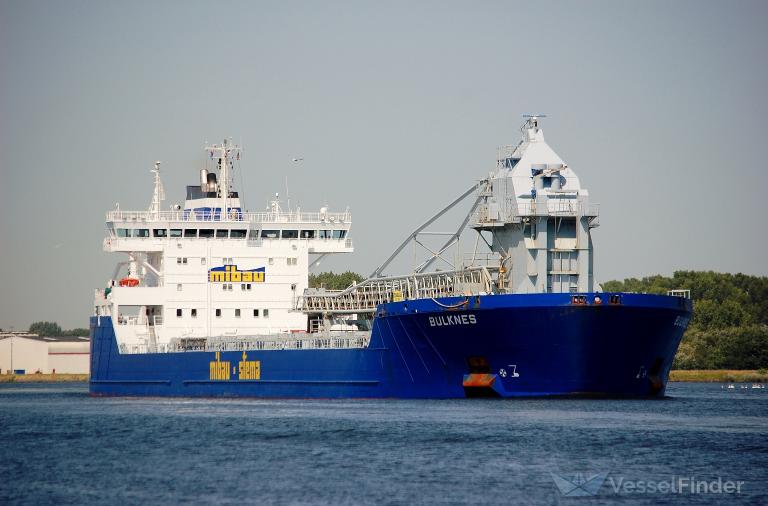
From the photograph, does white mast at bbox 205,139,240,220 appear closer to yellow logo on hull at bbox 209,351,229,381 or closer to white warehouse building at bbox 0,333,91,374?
yellow logo on hull at bbox 209,351,229,381

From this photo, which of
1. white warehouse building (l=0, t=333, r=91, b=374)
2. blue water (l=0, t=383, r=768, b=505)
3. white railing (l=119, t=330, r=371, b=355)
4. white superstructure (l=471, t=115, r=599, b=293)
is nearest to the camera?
blue water (l=0, t=383, r=768, b=505)

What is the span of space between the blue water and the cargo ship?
1451 millimetres

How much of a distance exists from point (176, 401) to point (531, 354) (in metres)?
16.3


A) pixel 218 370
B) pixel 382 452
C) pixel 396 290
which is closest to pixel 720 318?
pixel 396 290

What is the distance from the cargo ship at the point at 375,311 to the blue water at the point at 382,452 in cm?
145

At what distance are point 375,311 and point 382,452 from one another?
16191 millimetres

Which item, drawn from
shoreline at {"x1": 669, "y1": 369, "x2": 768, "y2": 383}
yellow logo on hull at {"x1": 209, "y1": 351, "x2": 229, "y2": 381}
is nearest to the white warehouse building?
shoreline at {"x1": 669, "y1": 369, "x2": 768, "y2": 383}

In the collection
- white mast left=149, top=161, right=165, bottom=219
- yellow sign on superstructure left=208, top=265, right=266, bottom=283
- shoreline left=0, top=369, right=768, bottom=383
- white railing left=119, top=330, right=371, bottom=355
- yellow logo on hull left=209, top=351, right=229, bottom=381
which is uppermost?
white mast left=149, top=161, right=165, bottom=219

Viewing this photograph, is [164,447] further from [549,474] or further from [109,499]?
[549,474]

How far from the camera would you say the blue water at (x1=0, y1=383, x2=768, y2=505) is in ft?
81.8

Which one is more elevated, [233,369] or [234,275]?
[234,275]

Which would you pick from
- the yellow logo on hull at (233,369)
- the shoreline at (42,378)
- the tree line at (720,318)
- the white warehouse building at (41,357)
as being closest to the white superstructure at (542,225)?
the yellow logo on hull at (233,369)

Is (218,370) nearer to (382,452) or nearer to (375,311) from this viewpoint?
(375,311)

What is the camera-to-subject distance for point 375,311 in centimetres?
4625
